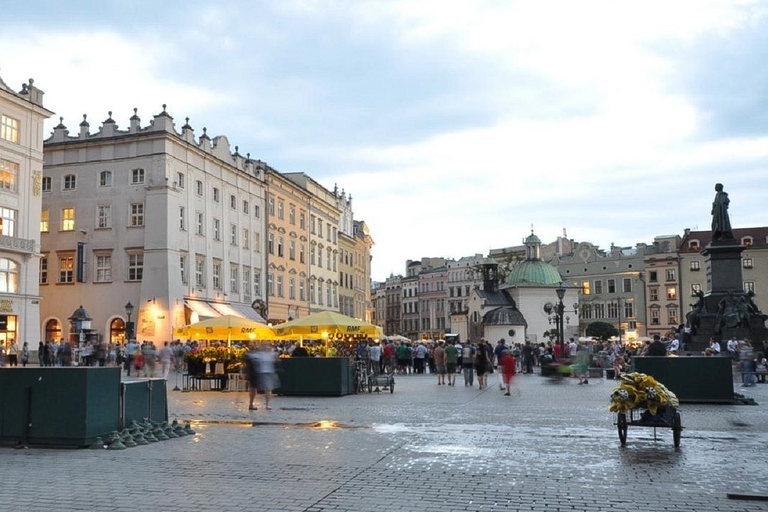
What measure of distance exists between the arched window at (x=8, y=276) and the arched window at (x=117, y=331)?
720 cm

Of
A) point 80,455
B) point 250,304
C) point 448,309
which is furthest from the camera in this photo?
point 448,309

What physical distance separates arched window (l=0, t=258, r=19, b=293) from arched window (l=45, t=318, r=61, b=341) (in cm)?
779

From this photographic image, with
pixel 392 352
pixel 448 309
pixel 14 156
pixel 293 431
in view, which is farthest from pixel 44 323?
pixel 448 309

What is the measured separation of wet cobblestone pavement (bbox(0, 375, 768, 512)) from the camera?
8633mm

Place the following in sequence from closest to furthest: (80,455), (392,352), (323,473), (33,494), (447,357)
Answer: (33,494) → (323,473) → (80,455) → (447,357) → (392,352)

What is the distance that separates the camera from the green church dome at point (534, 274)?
250ft

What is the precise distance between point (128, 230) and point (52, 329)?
26.0ft

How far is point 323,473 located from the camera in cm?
1029

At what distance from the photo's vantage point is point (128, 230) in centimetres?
4903

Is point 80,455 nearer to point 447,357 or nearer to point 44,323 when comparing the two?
point 447,357

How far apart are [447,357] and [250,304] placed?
103 ft

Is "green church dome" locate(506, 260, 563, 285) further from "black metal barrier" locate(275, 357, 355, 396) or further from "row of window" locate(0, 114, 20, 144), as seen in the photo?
"black metal barrier" locate(275, 357, 355, 396)

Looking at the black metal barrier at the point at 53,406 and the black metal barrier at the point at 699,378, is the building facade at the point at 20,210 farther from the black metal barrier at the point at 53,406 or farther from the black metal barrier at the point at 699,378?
the black metal barrier at the point at 699,378

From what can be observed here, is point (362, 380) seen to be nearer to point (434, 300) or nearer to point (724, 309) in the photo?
point (724, 309)
